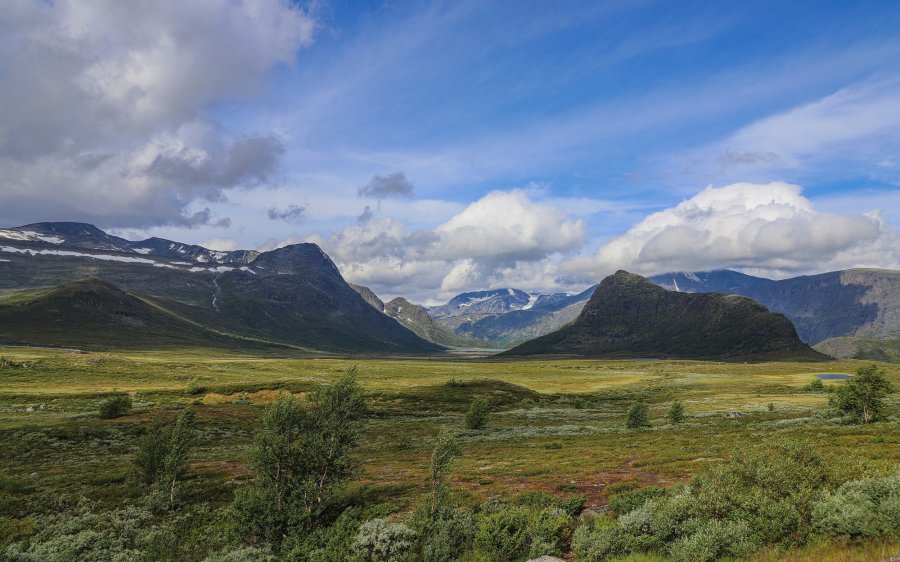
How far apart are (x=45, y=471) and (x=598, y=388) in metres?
135

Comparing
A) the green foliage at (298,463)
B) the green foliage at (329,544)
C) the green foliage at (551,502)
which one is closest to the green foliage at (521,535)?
the green foliage at (551,502)

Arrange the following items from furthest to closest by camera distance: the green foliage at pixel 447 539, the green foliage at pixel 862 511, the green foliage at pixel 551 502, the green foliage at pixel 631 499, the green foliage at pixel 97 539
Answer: the green foliage at pixel 551 502
the green foliage at pixel 631 499
the green foliage at pixel 97 539
the green foliage at pixel 447 539
the green foliage at pixel 862 511

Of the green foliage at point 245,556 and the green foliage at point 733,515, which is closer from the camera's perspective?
the green foliage at point 733,515

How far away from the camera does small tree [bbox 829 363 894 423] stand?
46125 millimetres

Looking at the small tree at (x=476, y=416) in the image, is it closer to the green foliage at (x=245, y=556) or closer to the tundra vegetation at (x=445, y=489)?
the tundra vegetation at (x=445, y=489)

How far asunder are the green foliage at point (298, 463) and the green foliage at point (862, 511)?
20156mm

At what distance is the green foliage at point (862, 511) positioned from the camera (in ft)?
39.1

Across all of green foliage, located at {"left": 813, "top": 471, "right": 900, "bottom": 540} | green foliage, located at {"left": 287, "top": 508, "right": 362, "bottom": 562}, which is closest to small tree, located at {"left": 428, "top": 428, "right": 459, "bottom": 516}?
green foliage, located at {"left": 287, "top": 508, "right": 362, "bottom": 562}

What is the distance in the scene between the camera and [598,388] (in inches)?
5605

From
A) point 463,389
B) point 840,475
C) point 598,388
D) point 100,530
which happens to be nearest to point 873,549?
point 840,475

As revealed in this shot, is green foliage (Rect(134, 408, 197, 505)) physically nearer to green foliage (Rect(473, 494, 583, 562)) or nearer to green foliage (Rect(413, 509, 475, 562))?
green foliage (Rect(413, 509, 475, 562))

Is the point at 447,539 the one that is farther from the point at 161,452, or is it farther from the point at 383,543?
the point at 161,452

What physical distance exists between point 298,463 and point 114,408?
5727cm

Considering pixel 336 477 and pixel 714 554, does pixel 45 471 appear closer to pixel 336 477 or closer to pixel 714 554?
pixel 336 477
